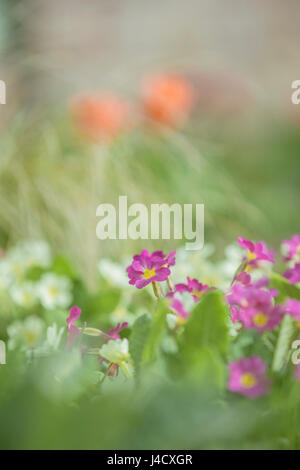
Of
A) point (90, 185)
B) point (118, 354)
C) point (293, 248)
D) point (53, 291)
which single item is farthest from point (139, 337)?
point (90, 185)

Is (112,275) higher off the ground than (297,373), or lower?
higher

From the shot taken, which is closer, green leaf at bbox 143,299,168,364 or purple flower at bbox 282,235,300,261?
green leaf at bbox 143,299,168,364

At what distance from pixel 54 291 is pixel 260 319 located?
34 centimetres

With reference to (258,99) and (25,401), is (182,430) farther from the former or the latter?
(258,99)

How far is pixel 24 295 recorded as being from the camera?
644 millimetres

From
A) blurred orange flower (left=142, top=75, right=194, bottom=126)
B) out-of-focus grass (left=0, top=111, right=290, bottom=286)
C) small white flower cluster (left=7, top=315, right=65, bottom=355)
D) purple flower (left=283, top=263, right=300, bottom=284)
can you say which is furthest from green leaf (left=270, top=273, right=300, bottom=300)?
blurred orange flower (left=142, top=75, right=194, bottom=126)

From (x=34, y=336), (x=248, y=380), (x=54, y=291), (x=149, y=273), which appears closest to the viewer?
(x=248, y=380)

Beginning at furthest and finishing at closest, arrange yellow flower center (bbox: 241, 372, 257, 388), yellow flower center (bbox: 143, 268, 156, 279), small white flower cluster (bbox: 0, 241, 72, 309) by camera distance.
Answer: small white flower cluster (bbox: 0, 241, 72, 309) < yellow flower center (bbox: 143, 268, 156, 279) < yellow flower center (bbox: 241, 372, 257, 388)

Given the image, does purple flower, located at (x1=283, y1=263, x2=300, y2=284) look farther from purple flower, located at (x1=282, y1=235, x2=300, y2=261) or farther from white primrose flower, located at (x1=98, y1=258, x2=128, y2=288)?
white primrose flower, located at (x1=98, y1=258, x2=128, y2=288)

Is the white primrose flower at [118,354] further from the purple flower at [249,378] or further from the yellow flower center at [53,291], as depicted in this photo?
the yellow flower center at [53,291]

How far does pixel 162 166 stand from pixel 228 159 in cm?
65

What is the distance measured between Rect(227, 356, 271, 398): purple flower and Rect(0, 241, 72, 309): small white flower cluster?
12.2 inches

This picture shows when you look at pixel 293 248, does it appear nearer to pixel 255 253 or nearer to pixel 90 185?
pixel 255 253

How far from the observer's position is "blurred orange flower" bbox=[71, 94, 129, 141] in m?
1.21
